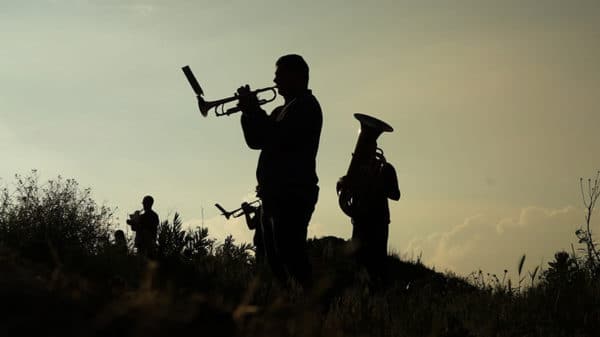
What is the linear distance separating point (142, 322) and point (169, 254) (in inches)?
168

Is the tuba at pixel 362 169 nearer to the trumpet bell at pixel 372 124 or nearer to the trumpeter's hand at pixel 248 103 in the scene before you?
the trumpet bell at pixel 372 124

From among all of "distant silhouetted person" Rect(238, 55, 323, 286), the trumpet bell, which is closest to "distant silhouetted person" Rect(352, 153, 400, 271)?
the trumpet bell

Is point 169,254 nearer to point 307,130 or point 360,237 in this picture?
point 307,130

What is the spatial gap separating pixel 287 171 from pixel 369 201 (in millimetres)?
3285

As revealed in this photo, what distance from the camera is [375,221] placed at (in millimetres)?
9859

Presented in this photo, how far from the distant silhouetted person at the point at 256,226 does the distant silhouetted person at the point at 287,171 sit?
4.24 m

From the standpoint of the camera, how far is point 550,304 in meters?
8.38

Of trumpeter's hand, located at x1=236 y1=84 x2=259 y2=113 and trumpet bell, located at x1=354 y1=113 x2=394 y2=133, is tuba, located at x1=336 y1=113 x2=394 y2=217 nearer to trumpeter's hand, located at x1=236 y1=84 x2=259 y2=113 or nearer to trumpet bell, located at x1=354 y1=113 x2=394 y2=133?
trumpet bell, located at x1=354 y1=113 x2=394 y2=133

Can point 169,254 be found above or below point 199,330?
above

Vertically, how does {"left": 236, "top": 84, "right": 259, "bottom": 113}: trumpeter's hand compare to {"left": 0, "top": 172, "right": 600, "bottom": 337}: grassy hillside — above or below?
above

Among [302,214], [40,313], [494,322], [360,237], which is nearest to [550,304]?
[494,322]

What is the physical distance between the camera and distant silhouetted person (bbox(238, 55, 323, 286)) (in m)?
6.74

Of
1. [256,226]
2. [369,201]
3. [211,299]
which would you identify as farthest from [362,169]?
[211,299]

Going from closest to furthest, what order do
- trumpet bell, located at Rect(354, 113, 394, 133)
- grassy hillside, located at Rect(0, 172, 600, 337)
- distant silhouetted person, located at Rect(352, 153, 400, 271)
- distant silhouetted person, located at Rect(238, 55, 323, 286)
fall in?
grassy hillside, located at Rect(0, 172, 600, 337)
distant silhouetted person, located at Rect(238, 55, 323, 286)
distant silhouetted person, located at Rect(352, 153, 400, 271)
trumpet bell, located at Rect(354, 113, 394, 133)
